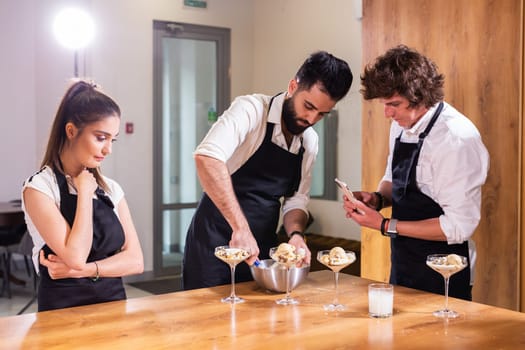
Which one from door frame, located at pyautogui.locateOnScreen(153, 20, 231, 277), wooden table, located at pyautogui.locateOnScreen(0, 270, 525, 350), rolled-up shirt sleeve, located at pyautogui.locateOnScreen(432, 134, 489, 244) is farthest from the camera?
door frame, located at pyautogui.locateOnScreen(153, 20, 231, 277)

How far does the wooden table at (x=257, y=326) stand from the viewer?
1.97 metres

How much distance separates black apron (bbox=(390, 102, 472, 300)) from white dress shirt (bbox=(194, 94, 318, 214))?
15.7 inches

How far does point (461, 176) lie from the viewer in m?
2.78

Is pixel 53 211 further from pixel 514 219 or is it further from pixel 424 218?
pixel 514 219

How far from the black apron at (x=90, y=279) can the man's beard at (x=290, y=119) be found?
0.84 metres

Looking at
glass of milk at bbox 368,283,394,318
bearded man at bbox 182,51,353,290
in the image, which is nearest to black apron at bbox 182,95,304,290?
bearded man at bbox 182,51,353,290

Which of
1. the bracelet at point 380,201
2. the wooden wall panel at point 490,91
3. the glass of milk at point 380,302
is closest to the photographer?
the glass of milk at point 380,302

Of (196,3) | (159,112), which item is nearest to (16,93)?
(159,112)

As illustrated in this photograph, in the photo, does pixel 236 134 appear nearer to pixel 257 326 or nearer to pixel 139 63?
pixel 257 326

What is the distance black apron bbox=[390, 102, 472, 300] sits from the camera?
2.94m

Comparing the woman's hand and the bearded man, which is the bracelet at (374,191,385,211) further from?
the woman's hand

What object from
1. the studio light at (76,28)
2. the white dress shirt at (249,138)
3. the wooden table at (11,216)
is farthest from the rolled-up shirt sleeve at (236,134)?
the studio light at (76,28)

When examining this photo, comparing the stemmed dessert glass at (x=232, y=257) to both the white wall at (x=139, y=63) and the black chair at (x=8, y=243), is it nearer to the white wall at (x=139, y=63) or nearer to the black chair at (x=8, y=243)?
the white wall at (x=139, y=63)

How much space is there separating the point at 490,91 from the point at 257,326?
193cm
